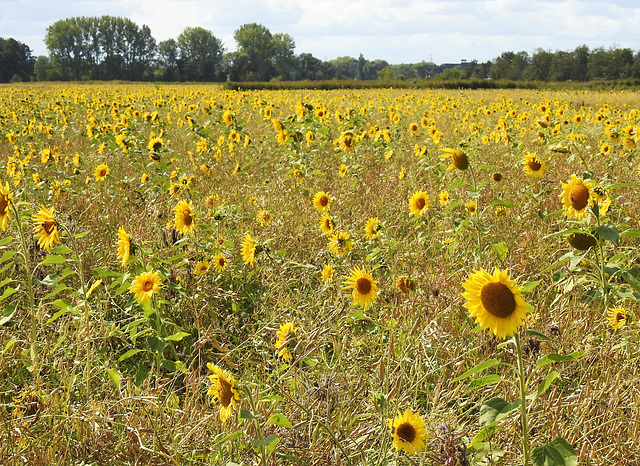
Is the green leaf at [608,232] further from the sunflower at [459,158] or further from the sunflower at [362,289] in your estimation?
the sunflower at [459,158]

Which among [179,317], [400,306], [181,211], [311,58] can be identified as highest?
[311,58]

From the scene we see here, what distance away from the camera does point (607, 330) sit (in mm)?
2268

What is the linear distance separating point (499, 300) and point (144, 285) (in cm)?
156

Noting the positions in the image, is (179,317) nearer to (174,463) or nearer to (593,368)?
(174,463)

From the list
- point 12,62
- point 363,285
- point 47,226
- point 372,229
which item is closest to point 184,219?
point 47,226

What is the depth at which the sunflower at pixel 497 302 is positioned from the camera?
145 centimetres

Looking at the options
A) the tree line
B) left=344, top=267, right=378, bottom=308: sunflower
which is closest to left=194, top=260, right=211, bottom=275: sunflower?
left=344, top=267, right=378, bottom=308: sunflower

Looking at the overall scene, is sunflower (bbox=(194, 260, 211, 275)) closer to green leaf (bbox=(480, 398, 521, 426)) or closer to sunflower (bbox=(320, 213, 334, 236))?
sunflower (bbox=(320, 213, 334, 236))

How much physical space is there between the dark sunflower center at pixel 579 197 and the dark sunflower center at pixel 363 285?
1001mm

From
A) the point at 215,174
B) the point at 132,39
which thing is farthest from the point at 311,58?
the point at 215,174

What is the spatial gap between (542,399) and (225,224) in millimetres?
2773

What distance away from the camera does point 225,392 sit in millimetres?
1533

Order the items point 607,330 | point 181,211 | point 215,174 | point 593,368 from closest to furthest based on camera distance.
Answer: point 593,368 < point 607,330 < point 181,211 < point 215,174

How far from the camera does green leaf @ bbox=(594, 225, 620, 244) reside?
1953 mm
